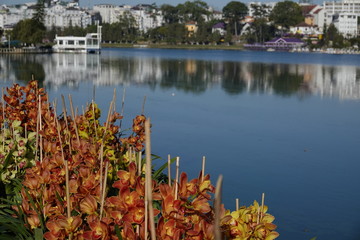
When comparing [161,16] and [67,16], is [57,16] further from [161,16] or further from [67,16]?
[161,16]

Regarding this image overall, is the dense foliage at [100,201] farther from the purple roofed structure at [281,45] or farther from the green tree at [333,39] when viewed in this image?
the green tree at [333,39]

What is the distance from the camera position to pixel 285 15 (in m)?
95.9

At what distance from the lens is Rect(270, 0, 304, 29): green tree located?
314 feet

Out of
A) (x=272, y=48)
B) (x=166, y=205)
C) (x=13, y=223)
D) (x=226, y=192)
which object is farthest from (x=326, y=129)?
(x=272, y=48)

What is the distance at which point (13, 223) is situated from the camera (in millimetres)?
2557

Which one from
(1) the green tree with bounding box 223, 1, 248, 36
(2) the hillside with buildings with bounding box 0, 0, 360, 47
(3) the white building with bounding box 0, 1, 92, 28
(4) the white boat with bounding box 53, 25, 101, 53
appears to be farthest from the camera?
(3) the white building with bounding box 0, 1, 92, 28

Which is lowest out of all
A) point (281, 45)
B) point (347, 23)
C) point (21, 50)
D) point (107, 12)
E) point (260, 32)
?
point (21, 50)

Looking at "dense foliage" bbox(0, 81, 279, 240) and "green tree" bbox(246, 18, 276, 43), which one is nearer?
"dense foliage" bbox(0, 81, 279, 240)

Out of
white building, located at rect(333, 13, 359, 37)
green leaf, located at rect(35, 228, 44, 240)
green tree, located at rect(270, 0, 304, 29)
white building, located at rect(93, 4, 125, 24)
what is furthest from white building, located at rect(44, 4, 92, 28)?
green leaf, located at rect(35, 228, 44, 240)

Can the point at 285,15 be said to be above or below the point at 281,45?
above

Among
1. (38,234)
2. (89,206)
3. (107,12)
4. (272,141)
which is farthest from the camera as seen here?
(107,12)

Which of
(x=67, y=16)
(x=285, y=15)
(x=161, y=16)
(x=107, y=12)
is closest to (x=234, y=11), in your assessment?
(x=285, y=15)

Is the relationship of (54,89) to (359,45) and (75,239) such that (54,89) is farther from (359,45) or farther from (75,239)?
(359,45)

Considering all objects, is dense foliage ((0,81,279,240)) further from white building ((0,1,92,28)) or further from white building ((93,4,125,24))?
white building ((93,4,125,24))
